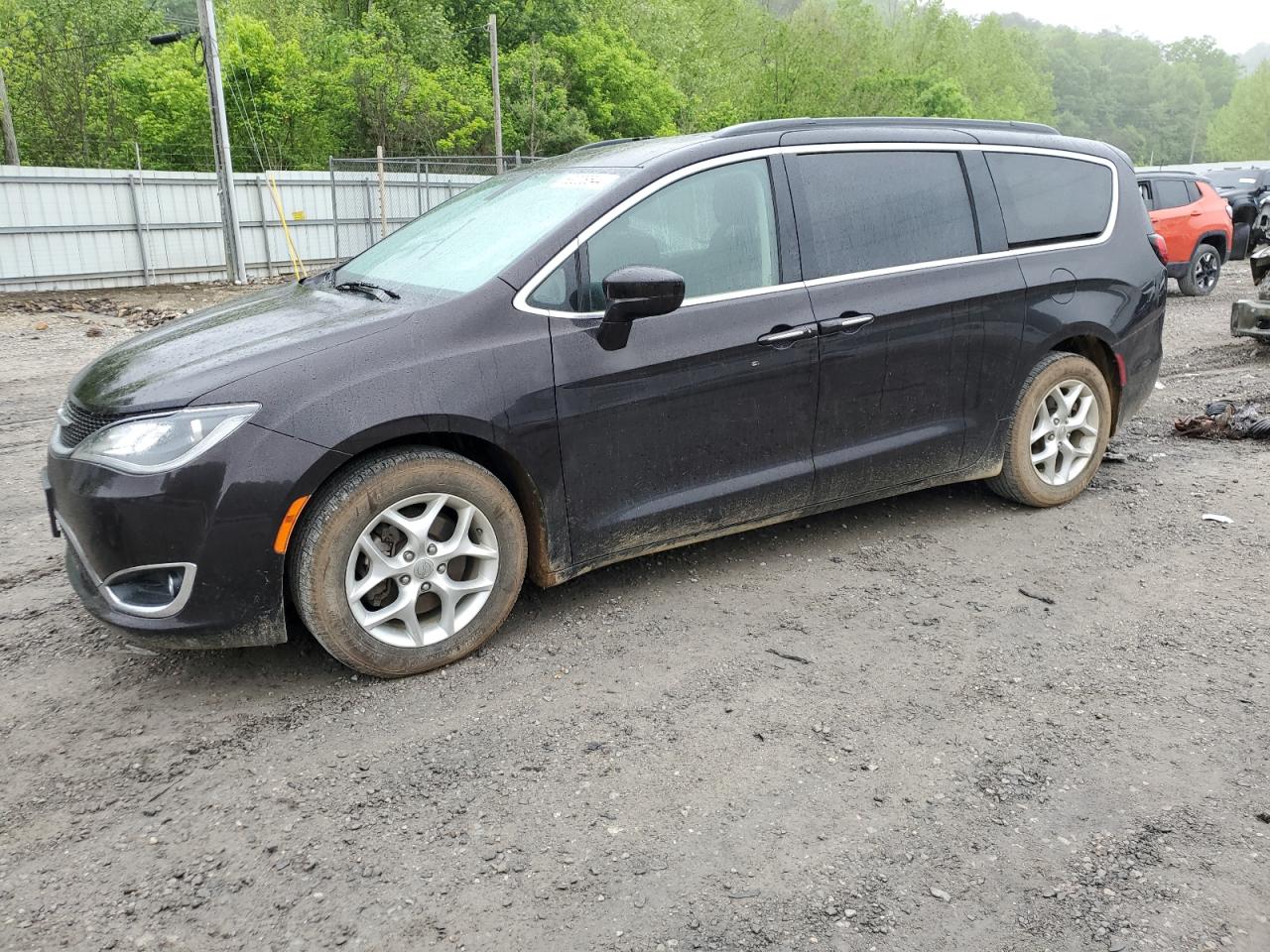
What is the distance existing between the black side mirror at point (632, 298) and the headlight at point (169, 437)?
1.25 m

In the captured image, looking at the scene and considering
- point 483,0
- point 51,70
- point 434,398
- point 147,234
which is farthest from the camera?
point 483,0

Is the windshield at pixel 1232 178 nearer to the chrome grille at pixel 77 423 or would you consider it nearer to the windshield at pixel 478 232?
the windshield at pixel 478 232

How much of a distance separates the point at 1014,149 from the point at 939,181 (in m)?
0.54

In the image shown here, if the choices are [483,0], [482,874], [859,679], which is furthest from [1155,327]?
[483,0]

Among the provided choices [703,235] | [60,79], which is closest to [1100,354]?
[703,235]

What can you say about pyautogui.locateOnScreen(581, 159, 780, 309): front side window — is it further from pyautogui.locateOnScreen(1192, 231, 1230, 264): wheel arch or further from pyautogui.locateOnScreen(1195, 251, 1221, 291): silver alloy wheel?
pyautogui.locateOnScreen(1195, 251, 1221, 291): silver alloy wheel

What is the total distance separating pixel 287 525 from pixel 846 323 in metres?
2.34

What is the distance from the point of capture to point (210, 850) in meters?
2.74

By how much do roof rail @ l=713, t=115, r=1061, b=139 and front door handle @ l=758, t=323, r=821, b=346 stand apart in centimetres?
81

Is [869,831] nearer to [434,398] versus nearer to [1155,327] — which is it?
[434,398]

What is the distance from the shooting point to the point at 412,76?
1404 inches

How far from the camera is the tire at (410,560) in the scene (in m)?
3.41

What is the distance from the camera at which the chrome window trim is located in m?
3.78

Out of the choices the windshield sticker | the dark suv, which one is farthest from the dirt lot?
the dark suv
